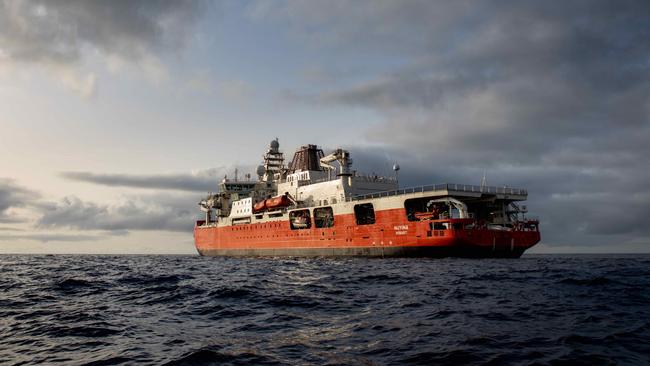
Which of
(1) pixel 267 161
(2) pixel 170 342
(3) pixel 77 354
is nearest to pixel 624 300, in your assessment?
(2) pixel 170 342

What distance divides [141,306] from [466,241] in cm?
2865

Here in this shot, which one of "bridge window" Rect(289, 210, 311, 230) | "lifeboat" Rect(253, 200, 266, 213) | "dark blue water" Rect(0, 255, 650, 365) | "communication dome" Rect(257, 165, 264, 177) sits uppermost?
"communication dome" Rect(257, 165, 264, 177)

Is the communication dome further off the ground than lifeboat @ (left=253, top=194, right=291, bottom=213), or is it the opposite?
the communication dome

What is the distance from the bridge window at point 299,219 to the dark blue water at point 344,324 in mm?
31906

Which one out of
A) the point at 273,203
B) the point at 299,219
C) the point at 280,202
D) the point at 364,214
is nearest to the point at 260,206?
the point at 273,203

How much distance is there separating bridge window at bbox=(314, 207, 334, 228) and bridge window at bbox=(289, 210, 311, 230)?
1028 millimetres

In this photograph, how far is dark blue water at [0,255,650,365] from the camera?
819cm

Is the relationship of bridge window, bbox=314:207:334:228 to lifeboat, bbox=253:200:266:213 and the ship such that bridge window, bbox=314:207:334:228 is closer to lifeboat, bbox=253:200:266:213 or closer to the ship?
the ship

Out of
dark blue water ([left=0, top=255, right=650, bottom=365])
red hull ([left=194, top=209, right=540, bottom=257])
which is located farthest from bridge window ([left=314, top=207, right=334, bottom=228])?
dark blue water ([left=0, top=255, right=650, bottom=365])

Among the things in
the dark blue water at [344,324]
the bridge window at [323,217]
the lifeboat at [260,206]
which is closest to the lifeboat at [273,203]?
the lifeboat at [260,206]

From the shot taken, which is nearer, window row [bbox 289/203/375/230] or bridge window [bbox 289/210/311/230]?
window row [bbox 289/203/375/230]

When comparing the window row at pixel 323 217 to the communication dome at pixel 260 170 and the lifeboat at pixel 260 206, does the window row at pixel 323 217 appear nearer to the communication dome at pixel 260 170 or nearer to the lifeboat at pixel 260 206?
the lifeboat at pixel 260 206

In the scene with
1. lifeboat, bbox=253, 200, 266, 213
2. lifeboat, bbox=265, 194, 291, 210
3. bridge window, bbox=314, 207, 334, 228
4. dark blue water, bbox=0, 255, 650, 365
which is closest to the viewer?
dark blue water, bbox=0, 255, 650, 365

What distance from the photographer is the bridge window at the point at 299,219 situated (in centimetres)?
5072
